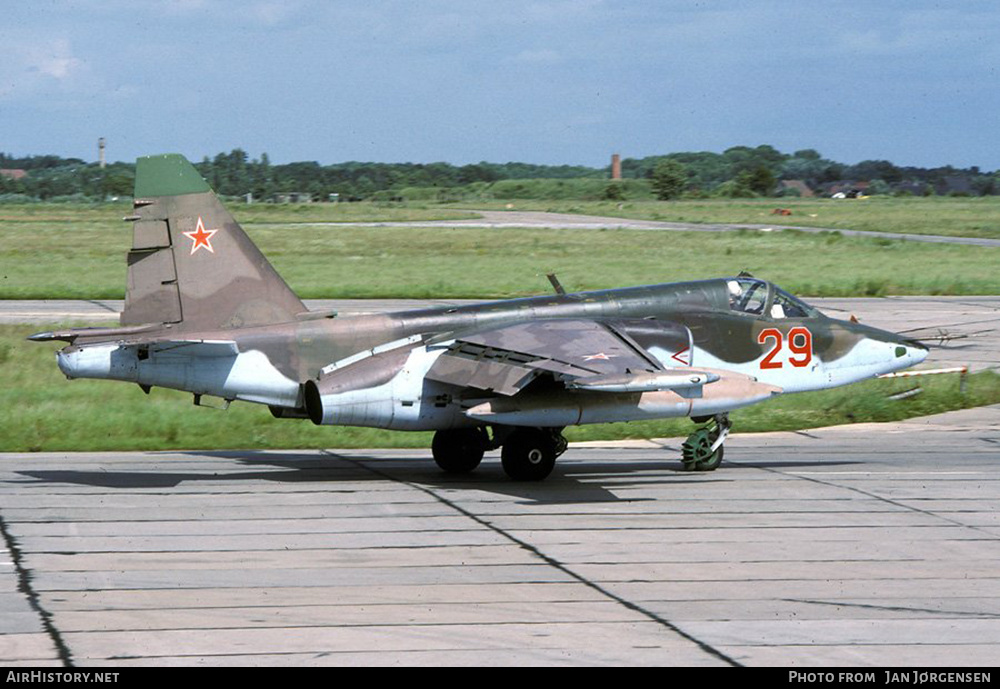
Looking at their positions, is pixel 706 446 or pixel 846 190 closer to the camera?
pixel 706 446

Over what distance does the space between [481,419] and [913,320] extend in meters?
25.3

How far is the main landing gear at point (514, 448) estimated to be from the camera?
715 inches

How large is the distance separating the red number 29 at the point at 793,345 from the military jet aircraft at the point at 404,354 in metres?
0.32

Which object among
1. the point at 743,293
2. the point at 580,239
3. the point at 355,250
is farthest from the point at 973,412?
the point at 580,239

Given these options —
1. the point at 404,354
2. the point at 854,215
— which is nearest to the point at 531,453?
the point at 404,354

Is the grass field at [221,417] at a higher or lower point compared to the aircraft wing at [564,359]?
lower

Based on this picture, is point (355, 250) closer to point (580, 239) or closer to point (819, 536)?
point (580, 239)

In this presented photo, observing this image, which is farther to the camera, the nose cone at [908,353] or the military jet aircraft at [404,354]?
the nose cone at [908,353]

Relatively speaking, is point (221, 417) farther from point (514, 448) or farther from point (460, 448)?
point (514, 448)

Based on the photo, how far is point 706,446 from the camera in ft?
62.7

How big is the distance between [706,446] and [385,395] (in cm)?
472

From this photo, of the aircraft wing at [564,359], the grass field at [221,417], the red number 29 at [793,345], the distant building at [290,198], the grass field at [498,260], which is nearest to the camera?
the aircraft wing at [564,359]

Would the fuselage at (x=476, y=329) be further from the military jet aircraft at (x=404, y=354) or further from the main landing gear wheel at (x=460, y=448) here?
the main landing gear wheel at (x=460, y=448)

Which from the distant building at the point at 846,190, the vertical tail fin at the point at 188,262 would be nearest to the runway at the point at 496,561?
the vertical tail fin at the point at 188,262
